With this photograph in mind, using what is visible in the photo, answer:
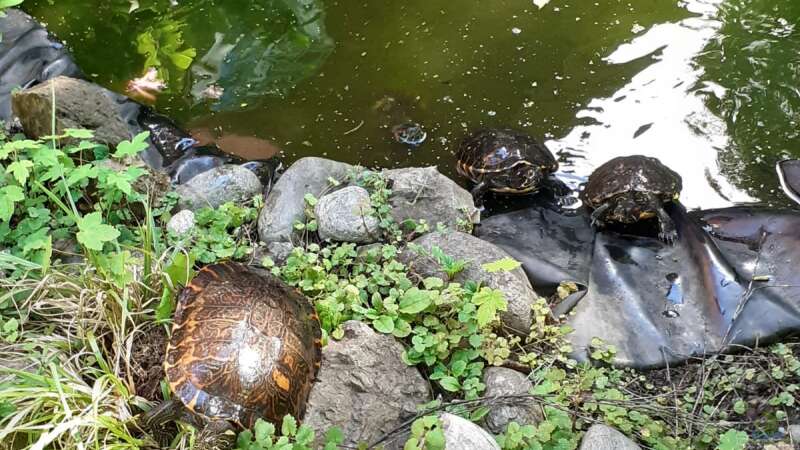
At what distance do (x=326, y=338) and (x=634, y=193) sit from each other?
6.96 ft

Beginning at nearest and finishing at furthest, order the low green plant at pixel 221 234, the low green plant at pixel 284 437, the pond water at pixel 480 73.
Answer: the low green plant at pixel 284 437 → the low green plant at pixel 221 234 → the pond water at pixel 480 73

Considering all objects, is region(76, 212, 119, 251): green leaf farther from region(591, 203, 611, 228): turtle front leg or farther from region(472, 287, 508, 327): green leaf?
region(591, 203, 611, 228): turtle front leg

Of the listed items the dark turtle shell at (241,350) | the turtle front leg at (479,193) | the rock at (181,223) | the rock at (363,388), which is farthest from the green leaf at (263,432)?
the turtle front leg at (479,193)

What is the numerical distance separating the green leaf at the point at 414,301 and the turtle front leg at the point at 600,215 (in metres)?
1.46

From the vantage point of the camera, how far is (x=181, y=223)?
149 inches

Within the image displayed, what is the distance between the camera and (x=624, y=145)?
178 inches

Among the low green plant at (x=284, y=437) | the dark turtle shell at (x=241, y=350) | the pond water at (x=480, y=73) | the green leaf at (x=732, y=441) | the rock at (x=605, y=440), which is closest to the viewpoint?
the low green plant at (x=284, y=437)

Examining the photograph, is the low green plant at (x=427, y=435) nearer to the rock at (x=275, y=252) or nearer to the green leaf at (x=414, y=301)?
the green leaf at (x=414, y=301)

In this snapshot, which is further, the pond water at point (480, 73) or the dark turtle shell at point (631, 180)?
the pond water at point (480, 73)

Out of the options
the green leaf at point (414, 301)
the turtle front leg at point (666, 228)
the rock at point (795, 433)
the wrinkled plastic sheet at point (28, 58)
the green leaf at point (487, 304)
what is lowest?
the rock at point (795, 433)

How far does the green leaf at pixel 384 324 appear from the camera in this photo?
3143 millimetres

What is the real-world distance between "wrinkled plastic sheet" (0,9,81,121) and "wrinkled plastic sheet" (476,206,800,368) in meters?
3.58

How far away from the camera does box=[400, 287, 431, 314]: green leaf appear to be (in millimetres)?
3158

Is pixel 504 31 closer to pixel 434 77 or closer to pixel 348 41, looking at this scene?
pixel 434 77
